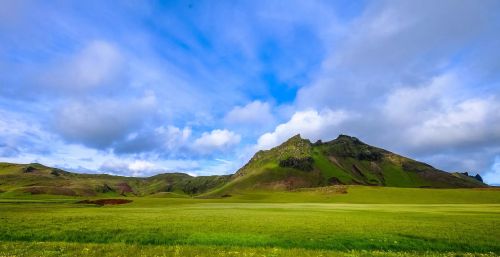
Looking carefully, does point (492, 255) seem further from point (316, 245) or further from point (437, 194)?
point (437, 194)

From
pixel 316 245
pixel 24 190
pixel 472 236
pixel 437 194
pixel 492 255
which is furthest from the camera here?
pixel 24 190

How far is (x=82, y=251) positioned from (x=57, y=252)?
143cm

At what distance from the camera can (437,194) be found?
437 ft

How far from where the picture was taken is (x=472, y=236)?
32531 millimetres

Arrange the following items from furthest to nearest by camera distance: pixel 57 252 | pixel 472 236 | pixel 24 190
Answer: pixel 24 190 → pixel 472 236 → pixel 57 252

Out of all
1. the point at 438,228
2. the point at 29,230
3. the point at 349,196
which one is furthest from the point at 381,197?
the point at 29,230

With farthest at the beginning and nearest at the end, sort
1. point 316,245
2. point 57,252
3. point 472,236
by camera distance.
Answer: point 472,236 → point 316,245 → point 57,252

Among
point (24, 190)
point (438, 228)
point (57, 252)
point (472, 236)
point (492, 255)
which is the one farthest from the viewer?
point (24, 190)

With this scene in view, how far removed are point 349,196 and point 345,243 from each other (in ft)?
380

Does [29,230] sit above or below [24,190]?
below

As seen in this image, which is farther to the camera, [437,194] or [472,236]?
[437,194]

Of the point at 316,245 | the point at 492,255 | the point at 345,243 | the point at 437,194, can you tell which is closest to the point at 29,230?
the point at 316,245

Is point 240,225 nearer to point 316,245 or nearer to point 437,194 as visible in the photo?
point 316,245

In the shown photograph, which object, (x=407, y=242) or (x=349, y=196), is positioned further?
(x=349, y=196)
